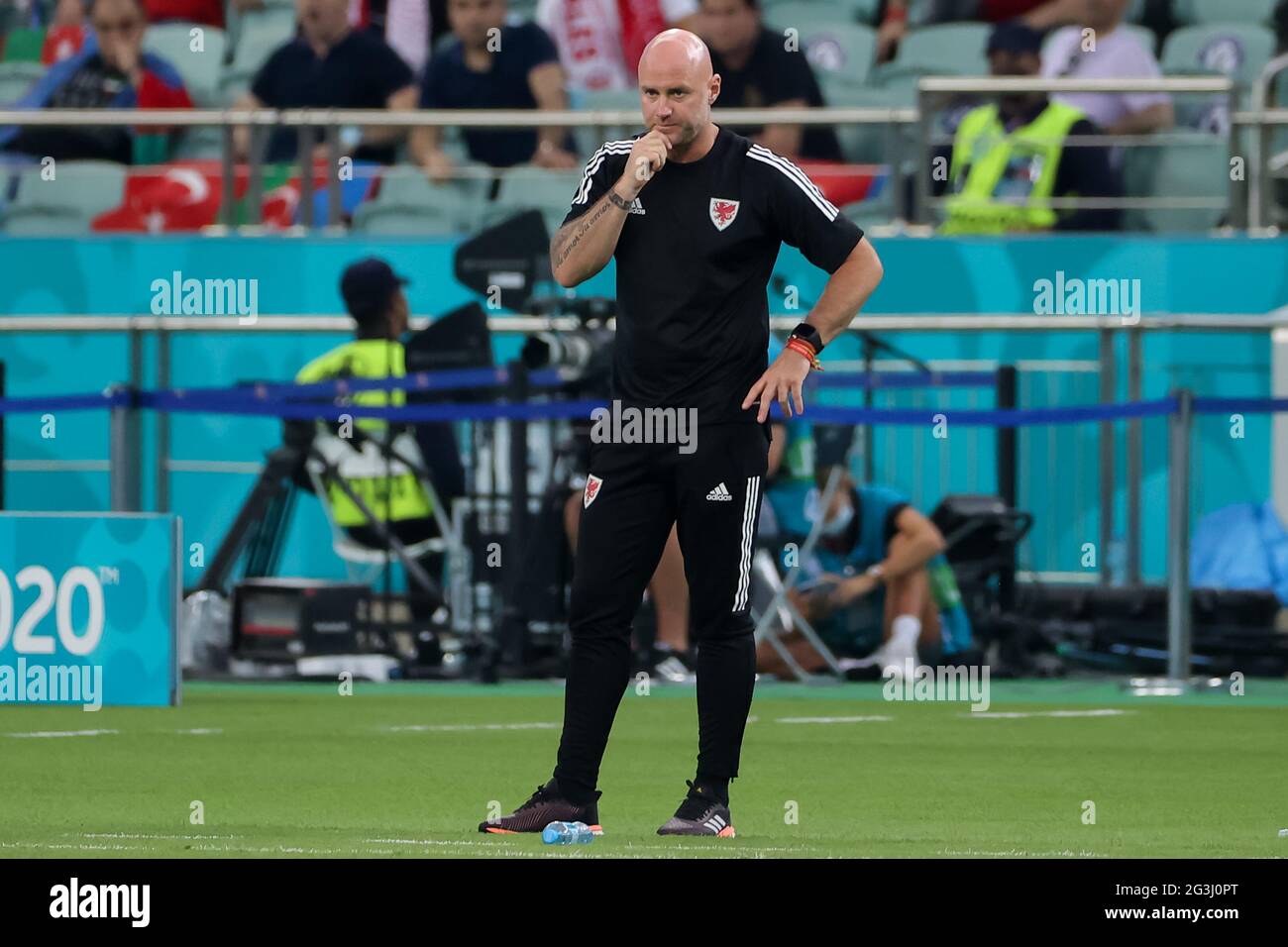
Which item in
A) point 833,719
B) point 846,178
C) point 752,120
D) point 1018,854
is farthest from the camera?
point 846,178

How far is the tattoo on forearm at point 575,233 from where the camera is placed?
7375 millimetres

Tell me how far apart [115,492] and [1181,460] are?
523cm

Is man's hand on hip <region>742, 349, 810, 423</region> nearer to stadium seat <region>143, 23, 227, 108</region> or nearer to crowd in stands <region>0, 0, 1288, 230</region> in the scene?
crowd in stands <region>0, 0, 1288, 230</region>

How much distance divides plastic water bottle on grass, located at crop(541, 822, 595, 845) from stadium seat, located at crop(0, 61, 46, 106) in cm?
1326

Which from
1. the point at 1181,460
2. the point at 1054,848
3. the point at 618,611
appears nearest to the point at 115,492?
the point at 1181,460

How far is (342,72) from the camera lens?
18125 mm

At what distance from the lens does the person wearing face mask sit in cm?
1393

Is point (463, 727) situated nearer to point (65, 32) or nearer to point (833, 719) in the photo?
point (833, 719)

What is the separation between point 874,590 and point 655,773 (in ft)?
14.8

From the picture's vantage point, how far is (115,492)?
1341 cm

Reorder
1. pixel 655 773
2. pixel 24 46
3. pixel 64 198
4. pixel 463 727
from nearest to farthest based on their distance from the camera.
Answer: pixel 655 773
pixel 463 727
pixel 64 198
pixel 24 46

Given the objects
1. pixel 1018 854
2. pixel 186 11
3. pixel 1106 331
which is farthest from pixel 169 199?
pixel 1018 854

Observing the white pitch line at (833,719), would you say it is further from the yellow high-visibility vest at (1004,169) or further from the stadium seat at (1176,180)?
the stadium seat at (1176,180)
